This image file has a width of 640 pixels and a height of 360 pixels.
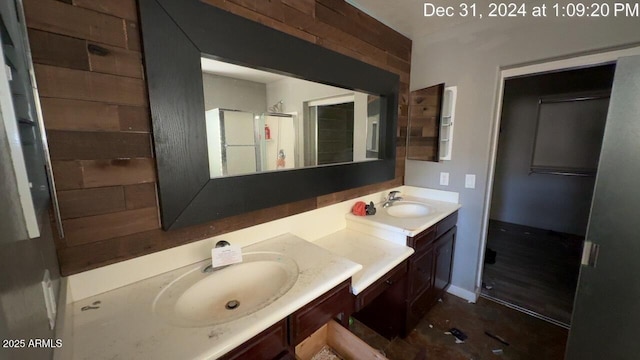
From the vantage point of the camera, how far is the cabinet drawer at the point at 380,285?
51.2 inches

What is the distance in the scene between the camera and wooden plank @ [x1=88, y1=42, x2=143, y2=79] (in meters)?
0.86

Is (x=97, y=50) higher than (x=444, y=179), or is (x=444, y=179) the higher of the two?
(x=97, y=50)

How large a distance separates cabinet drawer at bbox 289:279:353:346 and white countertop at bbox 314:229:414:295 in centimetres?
8

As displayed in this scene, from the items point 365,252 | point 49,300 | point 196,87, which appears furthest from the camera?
point 365,252

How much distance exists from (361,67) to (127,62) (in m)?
1.37

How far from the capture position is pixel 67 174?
2.78ft

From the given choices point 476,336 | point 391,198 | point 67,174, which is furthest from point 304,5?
point 476,336

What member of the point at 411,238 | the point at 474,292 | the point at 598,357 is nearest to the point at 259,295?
the point at 411,238

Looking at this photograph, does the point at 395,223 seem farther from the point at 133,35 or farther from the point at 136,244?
the point at 133,35

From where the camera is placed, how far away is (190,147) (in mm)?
1037

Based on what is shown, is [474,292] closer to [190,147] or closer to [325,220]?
[325,220]

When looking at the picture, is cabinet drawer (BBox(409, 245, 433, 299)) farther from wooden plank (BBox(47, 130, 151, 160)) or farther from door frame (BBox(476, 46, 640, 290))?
wooden plank (BBox(47, 130, 151, 160))

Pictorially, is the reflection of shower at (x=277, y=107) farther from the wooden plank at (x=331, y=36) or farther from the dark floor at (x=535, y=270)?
the dark floor at (x=535, y=270)

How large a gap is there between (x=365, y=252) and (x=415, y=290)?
0.60 meters
